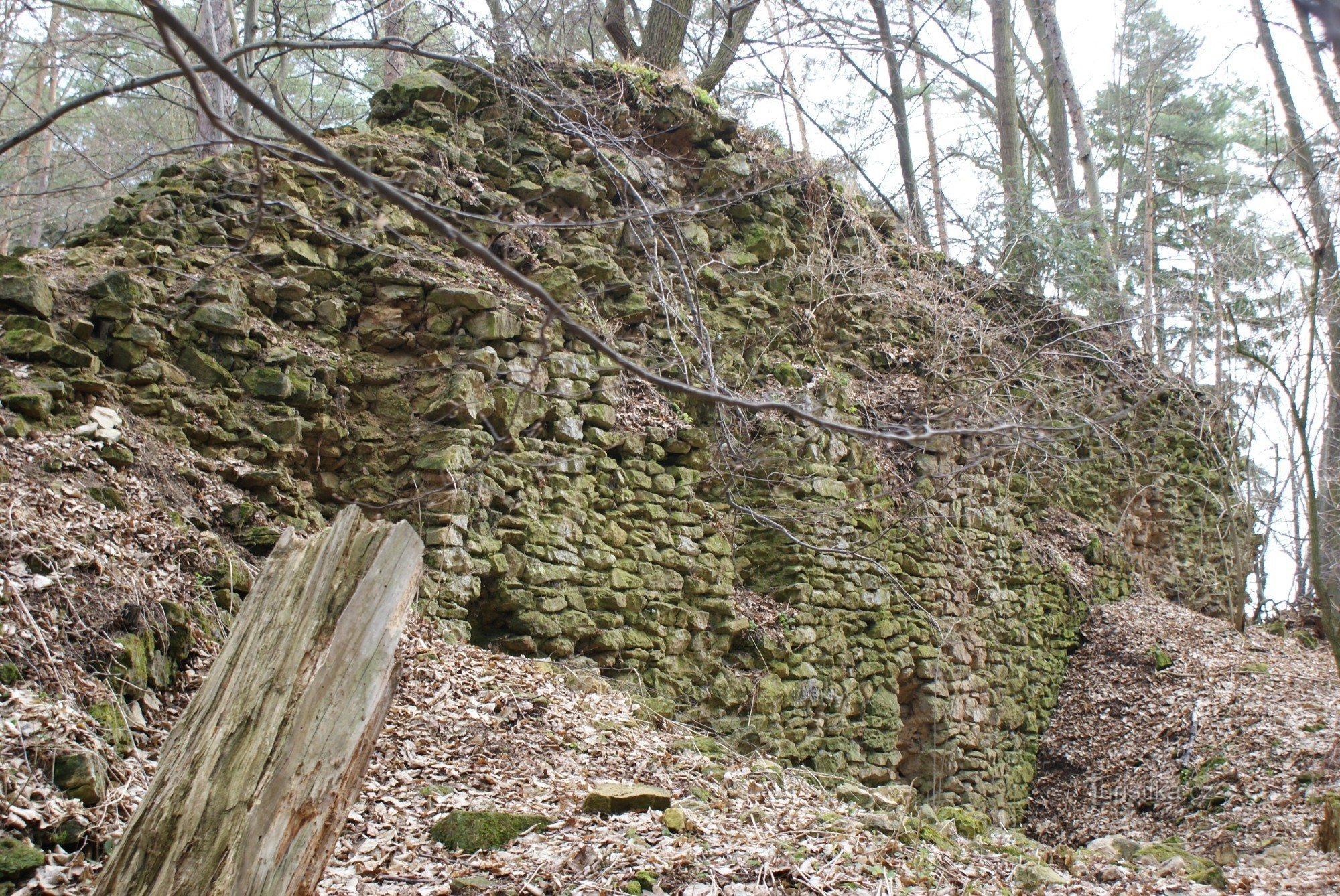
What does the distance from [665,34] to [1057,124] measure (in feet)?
27.7

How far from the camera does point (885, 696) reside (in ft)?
20.8

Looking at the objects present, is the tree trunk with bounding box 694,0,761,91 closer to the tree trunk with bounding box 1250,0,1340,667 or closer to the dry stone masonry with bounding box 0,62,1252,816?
the dry stone masonry with bounding box 0,62,1252,816

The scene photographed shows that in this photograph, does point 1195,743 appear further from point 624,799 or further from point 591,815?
point 591,815

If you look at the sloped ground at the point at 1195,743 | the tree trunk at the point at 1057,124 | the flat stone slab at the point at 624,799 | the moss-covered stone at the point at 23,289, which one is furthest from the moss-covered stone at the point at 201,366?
the tree trunk at the point at 1057,124

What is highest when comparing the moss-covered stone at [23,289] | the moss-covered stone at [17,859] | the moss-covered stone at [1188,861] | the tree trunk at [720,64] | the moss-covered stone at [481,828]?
the tree trunk at [720,64]

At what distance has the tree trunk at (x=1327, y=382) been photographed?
5.14 m

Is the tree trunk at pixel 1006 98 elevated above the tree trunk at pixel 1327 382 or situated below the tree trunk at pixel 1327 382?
above

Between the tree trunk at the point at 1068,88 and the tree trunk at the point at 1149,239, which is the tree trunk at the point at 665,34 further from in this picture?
the tree trunk at the point at 1068,88

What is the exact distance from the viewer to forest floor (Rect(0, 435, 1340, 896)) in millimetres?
2660

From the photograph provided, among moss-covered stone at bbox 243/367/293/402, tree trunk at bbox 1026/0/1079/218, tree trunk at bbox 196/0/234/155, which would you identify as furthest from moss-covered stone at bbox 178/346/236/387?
tree trunk at bbox 1026/0/1079/218

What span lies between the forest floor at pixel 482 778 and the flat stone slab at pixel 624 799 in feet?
0.16

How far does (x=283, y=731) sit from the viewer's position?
6.67ft

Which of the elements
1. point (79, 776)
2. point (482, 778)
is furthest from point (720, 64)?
point (79, 776)

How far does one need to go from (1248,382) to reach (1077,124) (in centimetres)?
528
